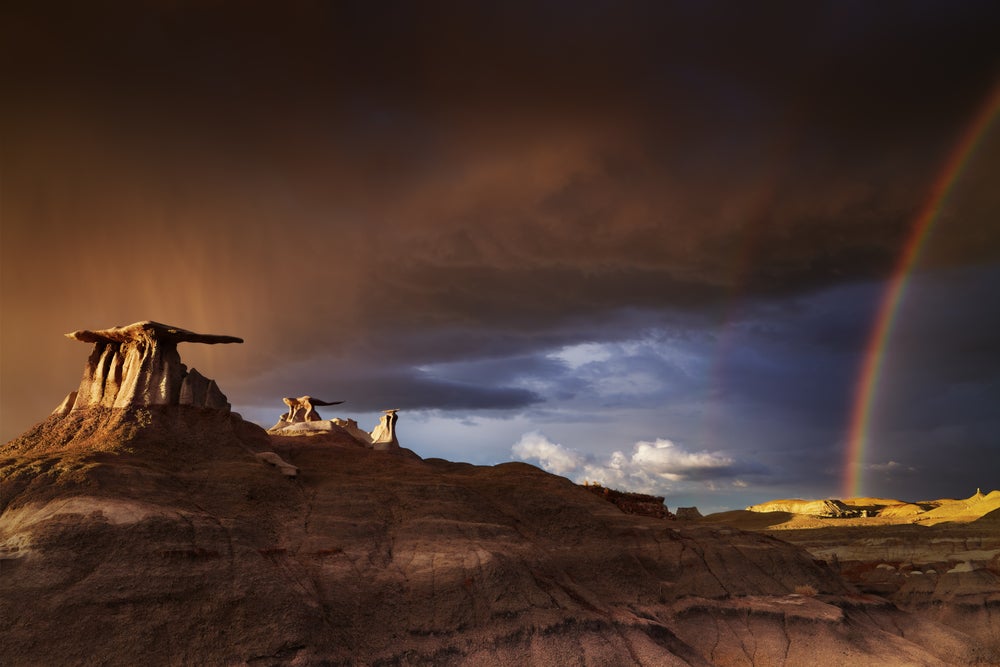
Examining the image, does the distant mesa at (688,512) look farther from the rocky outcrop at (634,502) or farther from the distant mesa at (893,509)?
the rocky outcrop at (634,502)

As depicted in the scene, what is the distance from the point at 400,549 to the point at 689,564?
75.8 ft

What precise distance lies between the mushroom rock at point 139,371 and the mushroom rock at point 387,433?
31150 millimetres

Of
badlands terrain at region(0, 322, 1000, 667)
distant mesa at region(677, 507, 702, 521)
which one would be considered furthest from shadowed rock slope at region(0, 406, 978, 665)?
distant mesa at region(677, 507, 702, 521)

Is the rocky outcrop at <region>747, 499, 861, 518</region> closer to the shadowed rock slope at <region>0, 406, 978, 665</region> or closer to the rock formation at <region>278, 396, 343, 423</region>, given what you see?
the shadowed rock slope at <region>0, 406, 978, 665</region>

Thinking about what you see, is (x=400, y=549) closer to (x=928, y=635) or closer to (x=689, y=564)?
(x=689, y=564)

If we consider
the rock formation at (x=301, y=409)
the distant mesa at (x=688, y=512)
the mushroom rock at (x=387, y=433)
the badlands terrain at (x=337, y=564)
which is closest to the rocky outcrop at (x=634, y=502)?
the badlands terrain at (x=337, y=564)

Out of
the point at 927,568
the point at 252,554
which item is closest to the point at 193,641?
the point at 252,554

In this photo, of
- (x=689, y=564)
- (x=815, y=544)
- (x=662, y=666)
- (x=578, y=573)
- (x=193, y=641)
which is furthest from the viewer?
(x=815, y=544)

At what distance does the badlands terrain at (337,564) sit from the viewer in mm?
27156

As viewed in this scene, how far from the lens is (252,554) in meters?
31.3

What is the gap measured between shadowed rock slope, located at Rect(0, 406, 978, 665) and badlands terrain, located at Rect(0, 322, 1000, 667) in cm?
10

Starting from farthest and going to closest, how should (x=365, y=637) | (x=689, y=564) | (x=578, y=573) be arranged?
(x=689, y=564) < (x=578, y=573) < (x=365, y=637)

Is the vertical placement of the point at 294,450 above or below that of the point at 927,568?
above

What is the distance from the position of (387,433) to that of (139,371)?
37.6 metres
